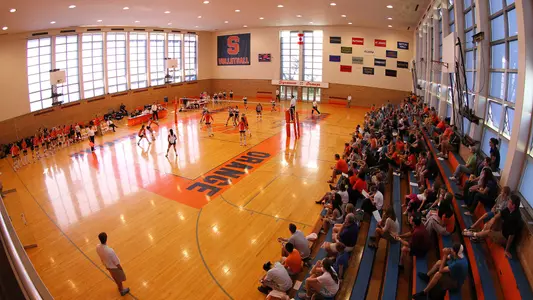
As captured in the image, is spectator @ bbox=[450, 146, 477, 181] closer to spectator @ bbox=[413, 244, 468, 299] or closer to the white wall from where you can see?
spectator @ bbox=[413, 244, 468, 299]

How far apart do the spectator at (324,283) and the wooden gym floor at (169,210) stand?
1608 mm

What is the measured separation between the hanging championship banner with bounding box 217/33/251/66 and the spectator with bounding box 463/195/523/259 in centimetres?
3747

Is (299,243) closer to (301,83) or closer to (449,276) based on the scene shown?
(449,276)

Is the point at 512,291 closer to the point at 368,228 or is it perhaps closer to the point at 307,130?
the point at 368,228

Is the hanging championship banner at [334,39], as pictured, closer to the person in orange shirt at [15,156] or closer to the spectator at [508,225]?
the person in orange shirt at [15,156]

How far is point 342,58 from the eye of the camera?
118 ft

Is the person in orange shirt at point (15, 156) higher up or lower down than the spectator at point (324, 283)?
higher up

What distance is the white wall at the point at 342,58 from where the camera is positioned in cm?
3312

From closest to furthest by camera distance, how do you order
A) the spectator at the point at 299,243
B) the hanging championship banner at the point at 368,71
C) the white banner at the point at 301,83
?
the spectator at the point at 299,243 → the hanging championship banner at the point at 368,71 → the white banner at the point at 301,83

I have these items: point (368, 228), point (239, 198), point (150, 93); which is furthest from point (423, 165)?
point (150, 93)

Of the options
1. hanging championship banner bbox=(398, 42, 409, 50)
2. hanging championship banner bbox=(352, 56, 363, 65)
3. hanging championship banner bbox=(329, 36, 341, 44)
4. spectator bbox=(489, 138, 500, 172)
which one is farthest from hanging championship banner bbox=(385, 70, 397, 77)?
spectator bbox=(489, 138, 500, 172)

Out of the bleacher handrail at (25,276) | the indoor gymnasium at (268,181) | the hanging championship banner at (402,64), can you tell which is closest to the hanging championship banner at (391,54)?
the hanging championship banner at (402,64)

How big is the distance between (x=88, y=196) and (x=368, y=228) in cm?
1021

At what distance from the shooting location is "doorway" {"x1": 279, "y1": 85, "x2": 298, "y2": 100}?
39.7 meters
